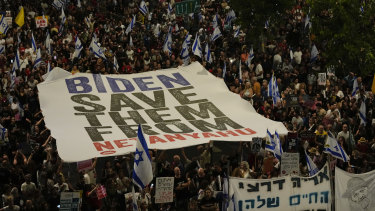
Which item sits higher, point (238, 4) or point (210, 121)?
point (238, 4)

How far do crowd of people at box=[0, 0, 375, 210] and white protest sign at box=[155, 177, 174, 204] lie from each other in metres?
0.38

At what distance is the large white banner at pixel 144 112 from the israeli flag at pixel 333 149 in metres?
1.07

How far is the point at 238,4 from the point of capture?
34.0 meters

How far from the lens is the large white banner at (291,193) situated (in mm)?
17188

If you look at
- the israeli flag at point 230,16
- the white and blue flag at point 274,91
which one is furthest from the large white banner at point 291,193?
the israeli flag at point 230,16

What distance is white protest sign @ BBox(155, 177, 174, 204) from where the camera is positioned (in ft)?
60.4

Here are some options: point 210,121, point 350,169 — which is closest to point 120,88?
point 210,121

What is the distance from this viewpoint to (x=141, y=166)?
54.3ft

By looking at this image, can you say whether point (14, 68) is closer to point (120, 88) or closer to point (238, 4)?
point (120, 88)

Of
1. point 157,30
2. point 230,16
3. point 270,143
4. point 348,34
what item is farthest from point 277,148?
point 230,16

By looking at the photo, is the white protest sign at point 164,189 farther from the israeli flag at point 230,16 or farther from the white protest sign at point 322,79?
the israeli flag at point 230,16

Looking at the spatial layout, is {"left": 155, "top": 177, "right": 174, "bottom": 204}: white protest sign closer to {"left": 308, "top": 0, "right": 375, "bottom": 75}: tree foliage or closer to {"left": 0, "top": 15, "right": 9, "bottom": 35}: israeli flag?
{"left": 308, "top": 0, "right": 375, "bottom": 75}: tree foliage

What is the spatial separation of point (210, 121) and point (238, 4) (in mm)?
13893

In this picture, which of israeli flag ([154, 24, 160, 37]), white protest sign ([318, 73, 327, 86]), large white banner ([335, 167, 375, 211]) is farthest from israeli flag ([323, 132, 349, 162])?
israeli flag ([154, 24, 160, 37])
